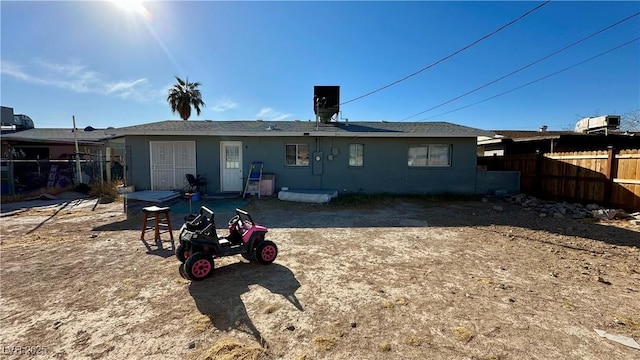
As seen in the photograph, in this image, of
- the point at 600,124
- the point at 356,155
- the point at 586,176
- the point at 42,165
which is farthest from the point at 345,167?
the point at 42,165

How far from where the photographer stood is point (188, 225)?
3.71m

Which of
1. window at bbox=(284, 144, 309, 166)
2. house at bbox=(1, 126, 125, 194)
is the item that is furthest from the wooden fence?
house at bbox=(1, 126, 125, 194)

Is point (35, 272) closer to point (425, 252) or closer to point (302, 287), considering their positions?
point (302, 287)

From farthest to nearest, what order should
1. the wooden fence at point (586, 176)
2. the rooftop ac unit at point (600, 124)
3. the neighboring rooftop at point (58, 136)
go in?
the rooftop ac unit at point (600, 124) < the neighboring rooftop at point (58, 136) < the wooden fence at point (586, 176)

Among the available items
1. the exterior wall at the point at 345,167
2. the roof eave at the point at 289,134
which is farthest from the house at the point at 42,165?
the exterior wall at the point at 345,167

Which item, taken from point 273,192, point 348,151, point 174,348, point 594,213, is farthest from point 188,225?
point 594,213

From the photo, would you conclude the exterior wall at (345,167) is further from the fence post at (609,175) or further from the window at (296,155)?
the fence post at (609,175)

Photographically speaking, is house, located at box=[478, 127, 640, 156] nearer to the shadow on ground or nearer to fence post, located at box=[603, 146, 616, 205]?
fence post, located at box=[603, 146, 616, 205]

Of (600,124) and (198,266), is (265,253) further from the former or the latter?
(600,124)

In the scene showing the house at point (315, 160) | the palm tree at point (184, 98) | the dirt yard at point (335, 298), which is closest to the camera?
the dirt yard at point (335, 298)

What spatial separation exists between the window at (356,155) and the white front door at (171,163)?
6144 mm

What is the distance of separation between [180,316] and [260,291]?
863mm

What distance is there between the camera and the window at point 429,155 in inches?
420

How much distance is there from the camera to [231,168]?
10.6 m
